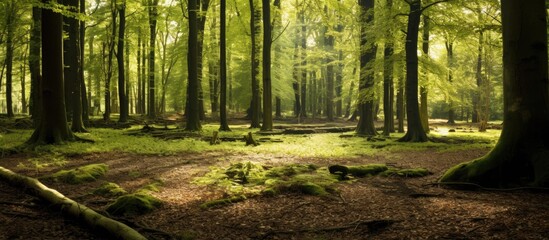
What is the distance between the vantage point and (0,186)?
704 centimetres

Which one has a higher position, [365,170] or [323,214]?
[365,170]

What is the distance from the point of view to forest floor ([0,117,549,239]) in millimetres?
4848

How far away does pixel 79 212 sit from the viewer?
5320mm

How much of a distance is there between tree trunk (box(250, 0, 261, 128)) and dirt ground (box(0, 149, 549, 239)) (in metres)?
16.6

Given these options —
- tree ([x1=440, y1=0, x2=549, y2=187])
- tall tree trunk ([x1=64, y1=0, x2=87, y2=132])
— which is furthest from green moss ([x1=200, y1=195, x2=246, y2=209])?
tall tree trunk ([x1=64, y1=0, x2=87, y2=132])

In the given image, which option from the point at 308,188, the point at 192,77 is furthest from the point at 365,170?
the point at 192,77

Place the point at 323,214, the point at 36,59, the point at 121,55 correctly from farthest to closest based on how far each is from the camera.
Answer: the point at 121,55, the point at 36,59, the point at 323,214

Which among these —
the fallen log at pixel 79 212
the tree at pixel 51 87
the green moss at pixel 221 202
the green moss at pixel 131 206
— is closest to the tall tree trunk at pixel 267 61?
the tree at pixel 51 87

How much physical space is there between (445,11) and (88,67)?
27996 mm

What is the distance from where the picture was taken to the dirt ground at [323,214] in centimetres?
483

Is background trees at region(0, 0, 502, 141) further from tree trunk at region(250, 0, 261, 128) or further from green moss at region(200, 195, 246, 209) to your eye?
green moss at region(200, 195, 246, 209)

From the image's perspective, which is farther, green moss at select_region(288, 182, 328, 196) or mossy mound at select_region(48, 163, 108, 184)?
mossy mound at select_region(48, 163, 108, 184)

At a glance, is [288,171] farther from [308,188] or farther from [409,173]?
[409,173]

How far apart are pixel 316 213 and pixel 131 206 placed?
3.04m
